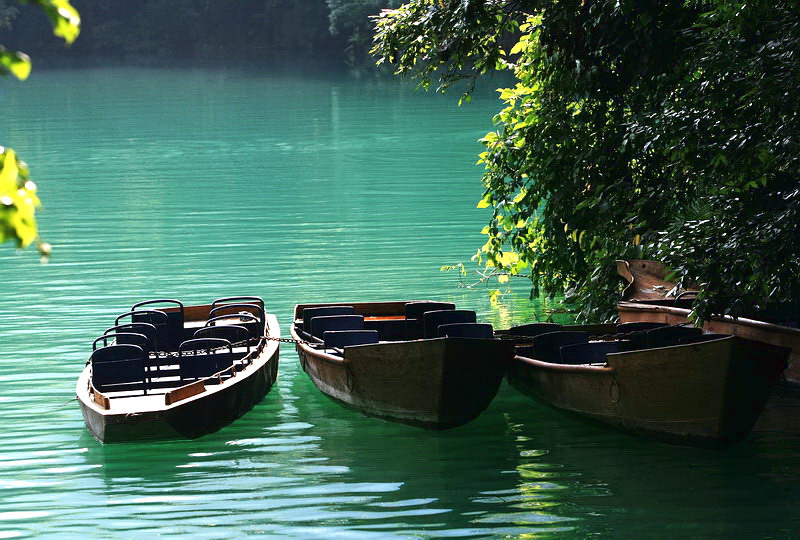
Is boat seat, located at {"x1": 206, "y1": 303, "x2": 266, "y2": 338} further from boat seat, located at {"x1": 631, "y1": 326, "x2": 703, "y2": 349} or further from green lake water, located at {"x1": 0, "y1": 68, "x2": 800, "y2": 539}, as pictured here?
boat seat, located at {"x1": 631, "y1": 326, "x2": 703, "y2": 349}

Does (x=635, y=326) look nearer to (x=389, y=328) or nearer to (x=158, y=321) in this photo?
(x=389, y=328)

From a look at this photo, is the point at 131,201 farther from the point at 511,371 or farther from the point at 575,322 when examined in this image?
the point at 511,371

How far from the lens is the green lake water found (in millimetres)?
9188

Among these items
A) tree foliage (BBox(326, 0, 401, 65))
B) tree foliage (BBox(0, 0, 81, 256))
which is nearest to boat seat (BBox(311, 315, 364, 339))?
tree foliage (BBox(0, 0, 81, 256))

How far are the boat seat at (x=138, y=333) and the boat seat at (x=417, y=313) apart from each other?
2.92 m

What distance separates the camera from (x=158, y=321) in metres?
13.5

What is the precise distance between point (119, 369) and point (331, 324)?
104 inches

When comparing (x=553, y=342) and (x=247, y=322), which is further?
(x=247, y=322)

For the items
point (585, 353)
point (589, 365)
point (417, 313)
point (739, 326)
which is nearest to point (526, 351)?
point (585, 353)

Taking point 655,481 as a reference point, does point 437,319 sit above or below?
above

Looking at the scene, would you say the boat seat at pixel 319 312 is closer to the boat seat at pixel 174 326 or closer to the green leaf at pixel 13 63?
the boat seat at pixel 174 326

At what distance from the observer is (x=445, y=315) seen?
13242 millimetres

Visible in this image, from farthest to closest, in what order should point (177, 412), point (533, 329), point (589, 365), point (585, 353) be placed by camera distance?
point (533, 329) < point (585, 353) < point (589, 365) < point (177, 412)

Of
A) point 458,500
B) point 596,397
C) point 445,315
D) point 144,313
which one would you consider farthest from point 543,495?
point 144,313
